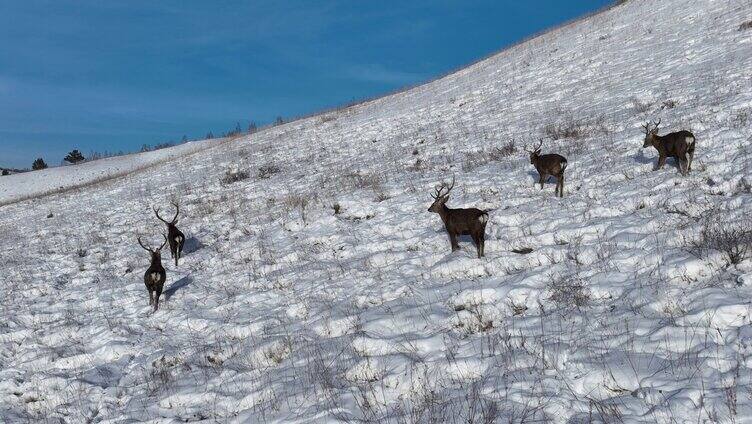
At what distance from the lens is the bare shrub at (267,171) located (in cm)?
2122

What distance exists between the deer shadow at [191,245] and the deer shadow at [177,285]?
2174 millimetres

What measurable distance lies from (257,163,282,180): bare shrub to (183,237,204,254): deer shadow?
724 centimetres

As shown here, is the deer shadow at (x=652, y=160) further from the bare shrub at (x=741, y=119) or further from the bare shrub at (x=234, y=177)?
the bare shrub at (x=234, y=177)

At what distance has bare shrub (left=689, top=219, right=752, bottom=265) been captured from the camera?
6312 mm

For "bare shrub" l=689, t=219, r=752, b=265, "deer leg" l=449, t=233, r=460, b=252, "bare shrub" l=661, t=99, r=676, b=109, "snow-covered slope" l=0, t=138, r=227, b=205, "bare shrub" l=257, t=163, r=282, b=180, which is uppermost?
"snow-covered slope" l=0, t=138, r=227, b=205

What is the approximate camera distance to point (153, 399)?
20.7 feet

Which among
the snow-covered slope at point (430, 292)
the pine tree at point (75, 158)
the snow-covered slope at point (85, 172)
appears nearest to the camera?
the snow-covered slope at point (430, 292)

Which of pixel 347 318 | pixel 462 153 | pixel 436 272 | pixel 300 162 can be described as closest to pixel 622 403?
pixel 347 318

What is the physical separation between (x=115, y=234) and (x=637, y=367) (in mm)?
15482

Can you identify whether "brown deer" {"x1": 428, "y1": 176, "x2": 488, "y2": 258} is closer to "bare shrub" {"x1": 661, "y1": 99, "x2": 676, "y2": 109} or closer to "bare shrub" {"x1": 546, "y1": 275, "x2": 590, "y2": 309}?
"bare shrub" {"x1": 546, "y1": 275, "x2": 590, "y2": 309}

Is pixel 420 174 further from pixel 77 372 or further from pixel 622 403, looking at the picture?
pixel 622 403

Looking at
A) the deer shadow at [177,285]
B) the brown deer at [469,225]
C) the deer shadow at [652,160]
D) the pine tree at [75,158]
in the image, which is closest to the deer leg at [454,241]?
the brown deer at [469,225]

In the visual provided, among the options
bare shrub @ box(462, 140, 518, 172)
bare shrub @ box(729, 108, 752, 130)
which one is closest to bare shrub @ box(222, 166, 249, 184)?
bare shrub @ box(462, 140, 518, 172)

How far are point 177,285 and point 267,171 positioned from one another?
11438 millimetres
